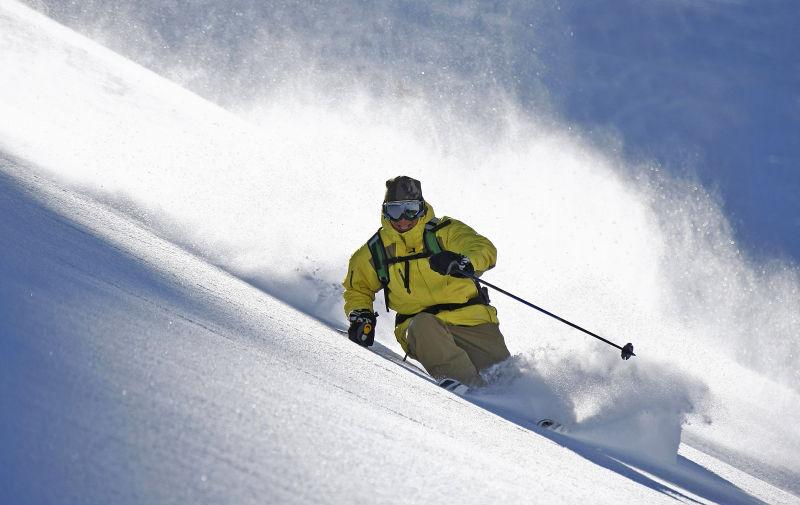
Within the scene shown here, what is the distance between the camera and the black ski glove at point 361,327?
5562mm

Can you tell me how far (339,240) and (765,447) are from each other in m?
4.35

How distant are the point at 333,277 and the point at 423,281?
1983 millimetres

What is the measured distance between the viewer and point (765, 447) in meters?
7.84

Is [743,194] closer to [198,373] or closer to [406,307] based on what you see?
[406,307]

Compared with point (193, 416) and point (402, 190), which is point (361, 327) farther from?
point (193, 416)

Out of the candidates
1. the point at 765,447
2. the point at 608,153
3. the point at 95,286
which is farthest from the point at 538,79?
the point at 95,286

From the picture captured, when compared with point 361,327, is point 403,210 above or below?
above

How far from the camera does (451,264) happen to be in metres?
5.50

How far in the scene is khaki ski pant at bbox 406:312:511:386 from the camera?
5414 mm

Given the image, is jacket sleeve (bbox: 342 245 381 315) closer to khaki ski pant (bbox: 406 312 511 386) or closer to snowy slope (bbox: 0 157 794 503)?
khaki ski pant (bbox: 406 312 511 386)

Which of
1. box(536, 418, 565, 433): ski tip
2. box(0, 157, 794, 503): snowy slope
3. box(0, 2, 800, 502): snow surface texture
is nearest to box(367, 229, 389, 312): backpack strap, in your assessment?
box(0, 2, 800, 502): snow surface texture

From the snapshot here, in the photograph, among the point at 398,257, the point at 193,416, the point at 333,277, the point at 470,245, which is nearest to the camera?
the point at 193,416

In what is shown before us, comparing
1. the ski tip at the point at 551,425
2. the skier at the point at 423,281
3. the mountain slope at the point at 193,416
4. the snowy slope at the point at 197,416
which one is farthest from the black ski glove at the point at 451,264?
the mountain slope at the point at 193,416

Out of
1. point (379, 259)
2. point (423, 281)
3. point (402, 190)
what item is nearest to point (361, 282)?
point (379, 259)
